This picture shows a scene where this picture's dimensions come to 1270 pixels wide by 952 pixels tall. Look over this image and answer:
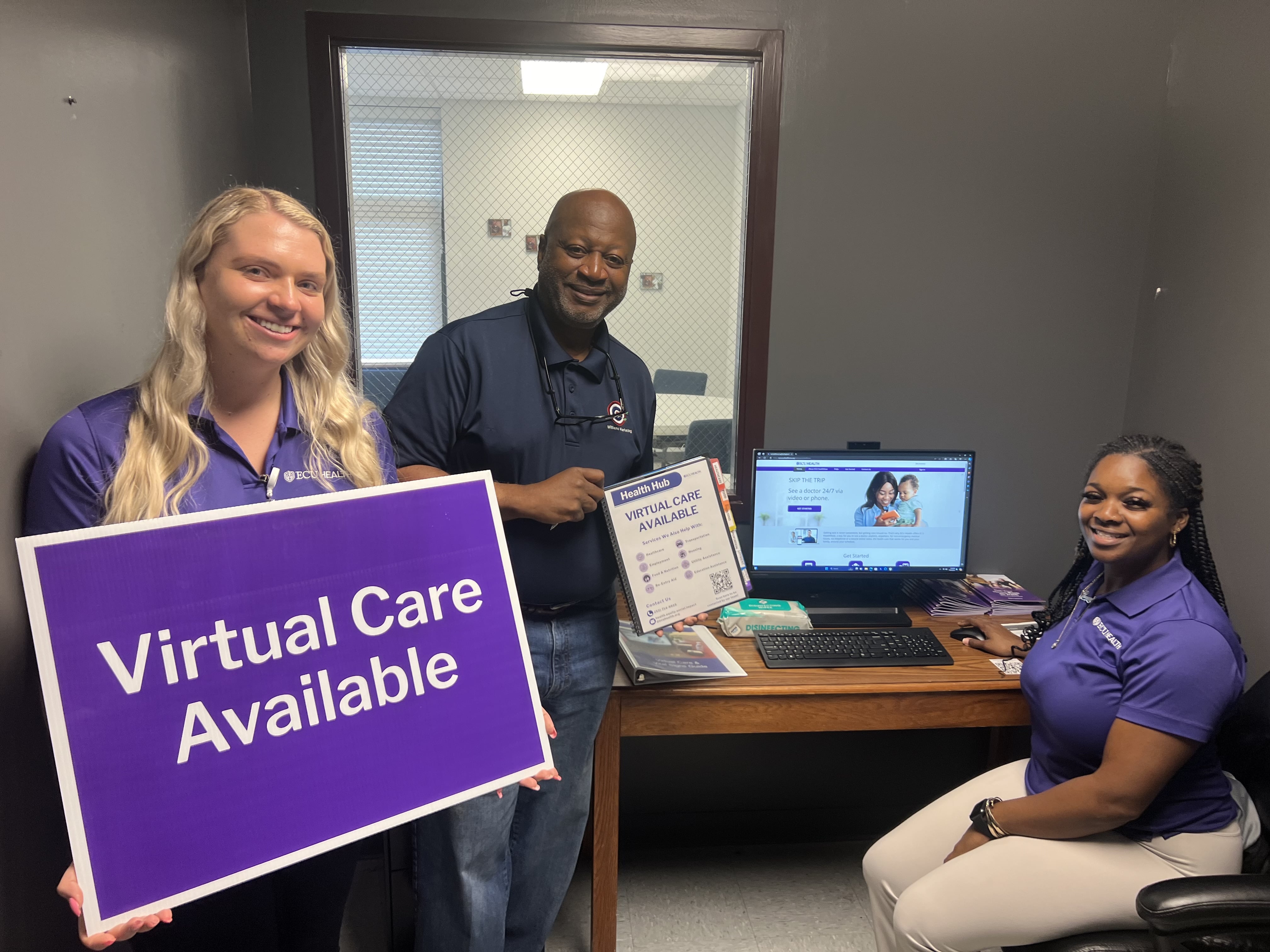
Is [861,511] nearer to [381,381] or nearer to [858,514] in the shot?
[858,514]

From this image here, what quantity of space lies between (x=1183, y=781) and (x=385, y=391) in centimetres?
205

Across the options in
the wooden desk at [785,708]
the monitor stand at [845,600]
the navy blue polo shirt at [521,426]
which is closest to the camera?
the navy blue polo shirt at [521,426]

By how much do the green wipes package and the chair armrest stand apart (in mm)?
1030

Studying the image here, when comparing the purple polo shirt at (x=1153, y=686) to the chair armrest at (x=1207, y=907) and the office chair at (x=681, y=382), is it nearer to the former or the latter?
the chair armrest at (x=1207, y=907)

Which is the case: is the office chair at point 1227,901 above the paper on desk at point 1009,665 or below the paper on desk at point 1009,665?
below

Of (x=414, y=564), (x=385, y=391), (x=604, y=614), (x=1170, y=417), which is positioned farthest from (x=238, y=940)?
(x=1170, y=417)

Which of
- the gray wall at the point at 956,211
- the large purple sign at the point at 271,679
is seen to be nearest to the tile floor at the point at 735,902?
the gray wall at the point at 956,211

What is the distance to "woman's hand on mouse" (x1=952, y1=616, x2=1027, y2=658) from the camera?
2.06 m

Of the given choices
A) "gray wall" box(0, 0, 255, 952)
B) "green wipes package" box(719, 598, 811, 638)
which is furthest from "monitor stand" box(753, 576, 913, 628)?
"gray wall" box(0, 0, 255, 952)

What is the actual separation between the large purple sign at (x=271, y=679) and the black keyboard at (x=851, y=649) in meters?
0.96

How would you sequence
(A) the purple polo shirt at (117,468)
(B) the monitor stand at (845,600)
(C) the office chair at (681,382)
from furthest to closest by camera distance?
(C) the office chair at (681,382) → (B) the monitor stand at (845,600) → (A) the purple polo shirt at (117,468)

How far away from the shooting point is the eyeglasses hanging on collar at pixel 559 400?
1661 mm

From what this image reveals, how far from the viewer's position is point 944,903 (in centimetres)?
151

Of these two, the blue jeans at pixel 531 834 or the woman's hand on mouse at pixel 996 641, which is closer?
the blue jeans at pixel 531 834
